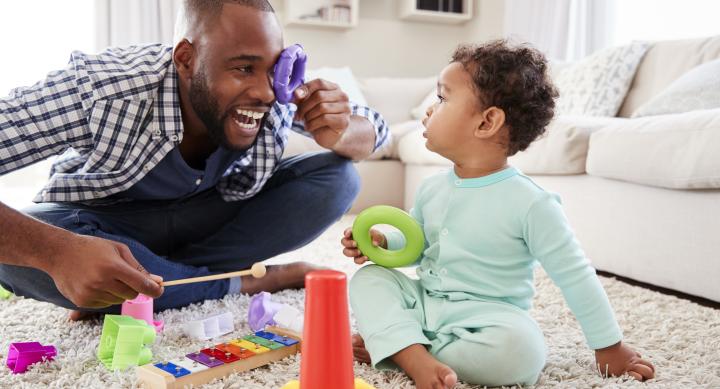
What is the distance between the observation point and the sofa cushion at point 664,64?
7.87 ft

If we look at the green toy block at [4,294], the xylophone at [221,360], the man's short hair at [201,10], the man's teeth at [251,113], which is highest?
the man's short hair at [201,10]

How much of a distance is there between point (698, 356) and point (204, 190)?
105cm

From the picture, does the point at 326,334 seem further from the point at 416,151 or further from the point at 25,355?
the point at 416,151

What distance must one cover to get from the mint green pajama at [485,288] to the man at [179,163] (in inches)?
14.1

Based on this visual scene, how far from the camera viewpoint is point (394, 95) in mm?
3723

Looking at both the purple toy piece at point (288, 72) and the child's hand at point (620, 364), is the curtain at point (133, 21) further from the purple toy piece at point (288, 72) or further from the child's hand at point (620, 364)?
the child's hand at point (620, 364)

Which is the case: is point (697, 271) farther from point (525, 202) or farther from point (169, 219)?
point (169, 219)

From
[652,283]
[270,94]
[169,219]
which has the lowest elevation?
[652,283]

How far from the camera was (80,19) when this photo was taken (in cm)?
369

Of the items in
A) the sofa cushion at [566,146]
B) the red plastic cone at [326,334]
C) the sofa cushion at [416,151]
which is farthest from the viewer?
the sofa cushion at [416,151]

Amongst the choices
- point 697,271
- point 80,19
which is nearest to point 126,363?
point 697,271

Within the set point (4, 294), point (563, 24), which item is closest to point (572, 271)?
point (4, 294)

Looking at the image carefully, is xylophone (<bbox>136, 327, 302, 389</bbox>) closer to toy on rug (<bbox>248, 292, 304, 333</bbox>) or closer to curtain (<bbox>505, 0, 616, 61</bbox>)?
toy on rug (<bbox>248, 292, 304, 333</bbox>)

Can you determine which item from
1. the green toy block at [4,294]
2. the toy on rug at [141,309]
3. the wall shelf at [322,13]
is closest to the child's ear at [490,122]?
the toy on rug at [141,309]
